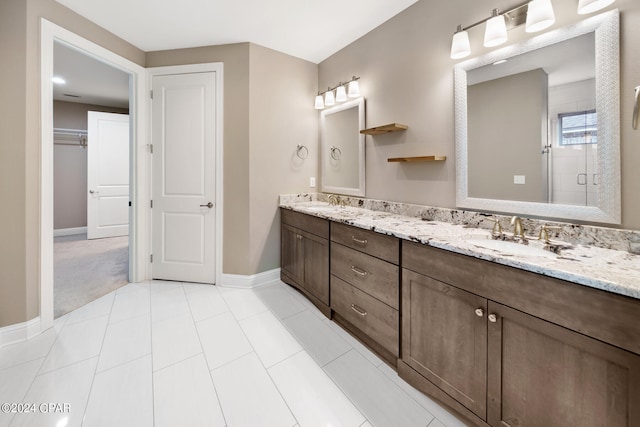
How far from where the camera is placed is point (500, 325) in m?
1.08

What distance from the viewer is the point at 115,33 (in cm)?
254

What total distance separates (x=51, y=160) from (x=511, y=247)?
124 inches

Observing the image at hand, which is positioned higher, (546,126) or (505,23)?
(505,23)

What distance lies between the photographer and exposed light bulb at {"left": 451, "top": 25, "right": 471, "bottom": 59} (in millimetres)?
1679

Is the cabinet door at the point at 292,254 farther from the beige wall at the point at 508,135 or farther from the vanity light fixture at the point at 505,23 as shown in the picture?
the vanity light fixture at the point at 505,23

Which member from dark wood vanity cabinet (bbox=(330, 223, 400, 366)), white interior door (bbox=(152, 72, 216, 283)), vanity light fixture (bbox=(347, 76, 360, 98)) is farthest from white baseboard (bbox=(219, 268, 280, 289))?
vanity light fixture (bbox=(347, 76, 360, 98))

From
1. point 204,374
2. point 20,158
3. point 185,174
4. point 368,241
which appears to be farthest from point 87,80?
point 368,241

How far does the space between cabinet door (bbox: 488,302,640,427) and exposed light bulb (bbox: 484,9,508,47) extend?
1447mm

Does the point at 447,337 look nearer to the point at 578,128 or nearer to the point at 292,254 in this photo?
the point at 578,128

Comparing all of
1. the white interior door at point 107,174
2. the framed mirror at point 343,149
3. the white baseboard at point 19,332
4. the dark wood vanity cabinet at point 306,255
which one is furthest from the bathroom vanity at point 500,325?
the white interior door at point 107,174

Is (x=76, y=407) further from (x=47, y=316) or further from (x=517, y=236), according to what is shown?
(x=517, y=236)

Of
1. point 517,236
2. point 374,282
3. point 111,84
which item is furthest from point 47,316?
point 111,84

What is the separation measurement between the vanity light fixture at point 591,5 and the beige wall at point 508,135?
0.27 m

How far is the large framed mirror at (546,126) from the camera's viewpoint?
1262 mm
